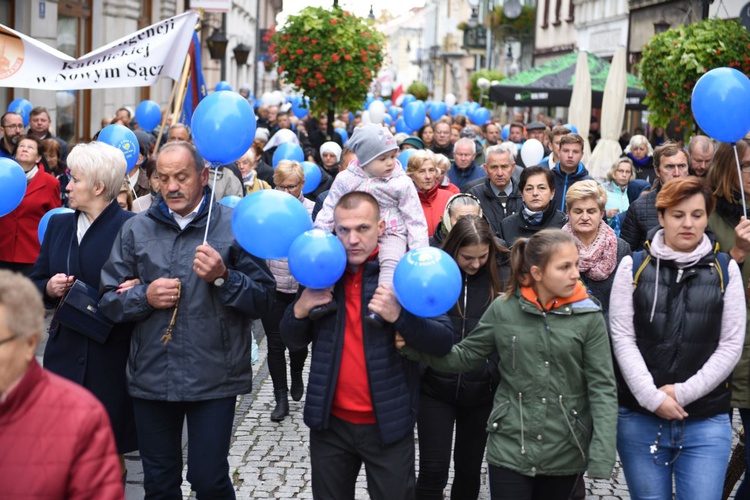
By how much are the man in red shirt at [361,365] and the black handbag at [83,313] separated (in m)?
0.94

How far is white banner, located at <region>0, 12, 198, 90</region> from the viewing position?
735 cm

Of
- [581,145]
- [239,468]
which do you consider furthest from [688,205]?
[581,145]

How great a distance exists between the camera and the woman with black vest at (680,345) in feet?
14.8

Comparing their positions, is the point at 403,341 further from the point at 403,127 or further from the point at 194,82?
the point at 403,127

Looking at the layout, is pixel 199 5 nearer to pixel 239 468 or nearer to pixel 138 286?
pixel 239 468

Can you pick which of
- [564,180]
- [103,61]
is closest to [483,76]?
[564,180]

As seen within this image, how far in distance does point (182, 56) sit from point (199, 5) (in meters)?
7.01

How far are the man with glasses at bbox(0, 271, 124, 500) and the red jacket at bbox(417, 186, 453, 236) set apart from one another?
5720mm

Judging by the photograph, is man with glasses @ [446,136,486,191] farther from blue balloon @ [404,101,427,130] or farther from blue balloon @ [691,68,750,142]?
blue balloon @ [404,101,427,130]

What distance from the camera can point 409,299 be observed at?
4211mm

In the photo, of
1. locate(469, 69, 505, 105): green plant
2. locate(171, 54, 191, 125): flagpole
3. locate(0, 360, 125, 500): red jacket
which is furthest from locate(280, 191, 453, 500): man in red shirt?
locate(469, 69, 505, 105): green plant

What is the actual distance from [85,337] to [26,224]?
4125mm

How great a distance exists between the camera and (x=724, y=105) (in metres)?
5.70

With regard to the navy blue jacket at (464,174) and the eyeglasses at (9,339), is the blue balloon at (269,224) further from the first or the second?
the navy blue jacket at (464,174)
